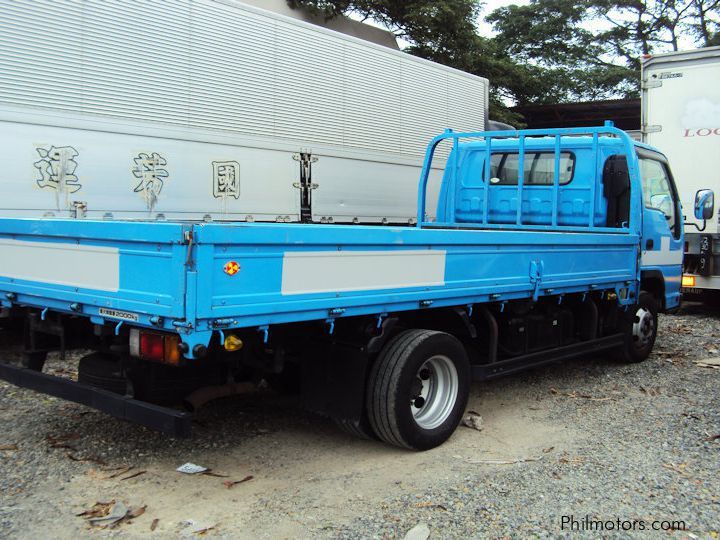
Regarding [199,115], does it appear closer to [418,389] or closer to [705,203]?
[418,389]

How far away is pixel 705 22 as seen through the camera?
27438mm

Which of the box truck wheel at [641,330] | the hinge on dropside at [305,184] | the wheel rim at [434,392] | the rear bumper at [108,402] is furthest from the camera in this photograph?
the hinge on dropside at [305,184]

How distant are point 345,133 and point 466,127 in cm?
298

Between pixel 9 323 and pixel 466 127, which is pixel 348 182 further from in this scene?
pixel 9 323

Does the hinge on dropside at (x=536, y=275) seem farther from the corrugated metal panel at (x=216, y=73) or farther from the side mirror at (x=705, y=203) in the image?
the corrugated metal panel at (x=216, y=73)

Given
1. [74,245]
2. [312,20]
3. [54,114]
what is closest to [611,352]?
[74,245]

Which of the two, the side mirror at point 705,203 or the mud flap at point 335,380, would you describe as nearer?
the mud flap at point 335,380

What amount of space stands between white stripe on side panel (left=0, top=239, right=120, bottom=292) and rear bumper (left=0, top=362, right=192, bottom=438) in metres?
0.60

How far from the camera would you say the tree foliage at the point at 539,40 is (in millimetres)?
16688

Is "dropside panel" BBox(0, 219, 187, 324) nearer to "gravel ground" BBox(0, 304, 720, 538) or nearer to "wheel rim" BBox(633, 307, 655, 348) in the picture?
"gravel ground" BBox(0, 304, 720, 538)

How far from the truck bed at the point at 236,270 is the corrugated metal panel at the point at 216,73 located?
3.00 meters

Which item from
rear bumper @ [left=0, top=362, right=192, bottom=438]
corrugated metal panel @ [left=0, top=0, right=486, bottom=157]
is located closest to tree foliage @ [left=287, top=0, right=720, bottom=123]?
corrugated metal panel @ [left=0, top=0, right=486, bottom=157]

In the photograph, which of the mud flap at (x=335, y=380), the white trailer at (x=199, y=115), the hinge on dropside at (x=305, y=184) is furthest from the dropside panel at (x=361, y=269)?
the hinge on dropside at (x=305, y=184)

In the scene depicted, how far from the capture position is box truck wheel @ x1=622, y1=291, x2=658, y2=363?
698cm
